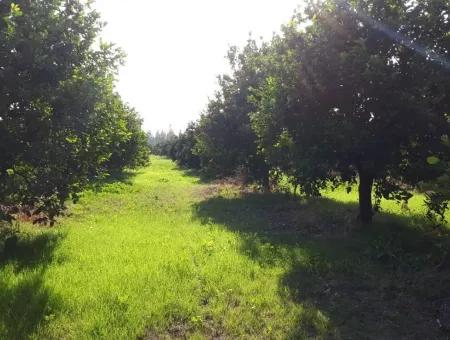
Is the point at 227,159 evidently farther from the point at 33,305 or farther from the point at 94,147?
the point at 33,305

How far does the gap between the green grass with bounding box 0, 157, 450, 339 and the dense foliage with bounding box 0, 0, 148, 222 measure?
1.87m

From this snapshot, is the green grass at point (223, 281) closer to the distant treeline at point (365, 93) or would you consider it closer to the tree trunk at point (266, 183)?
the distant treeline at point (365, 93)

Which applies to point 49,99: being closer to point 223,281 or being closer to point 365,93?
point 223,281

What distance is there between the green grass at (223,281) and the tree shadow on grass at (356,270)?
0.09ft

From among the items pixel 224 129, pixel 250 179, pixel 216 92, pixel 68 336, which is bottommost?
pixel 68 336

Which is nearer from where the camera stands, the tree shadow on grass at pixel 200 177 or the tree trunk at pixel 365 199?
the tree trunk at pixel 365 199

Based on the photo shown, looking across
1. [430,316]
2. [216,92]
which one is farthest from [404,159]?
[216,92]

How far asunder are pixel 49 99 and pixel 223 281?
19.9ft

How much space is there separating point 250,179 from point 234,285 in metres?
19.5

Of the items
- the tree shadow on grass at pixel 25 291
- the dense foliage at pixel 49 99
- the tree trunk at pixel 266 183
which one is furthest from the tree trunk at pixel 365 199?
the tree trunk at pixel 266 183

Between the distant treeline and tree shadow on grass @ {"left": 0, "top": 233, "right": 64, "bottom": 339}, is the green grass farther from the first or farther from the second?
the distant treeline

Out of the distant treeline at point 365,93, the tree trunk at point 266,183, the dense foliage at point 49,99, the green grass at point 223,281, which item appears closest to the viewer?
the green grass at point 223,281

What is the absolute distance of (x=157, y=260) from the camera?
10156 millimetres

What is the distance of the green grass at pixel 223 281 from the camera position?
692 centimetres
